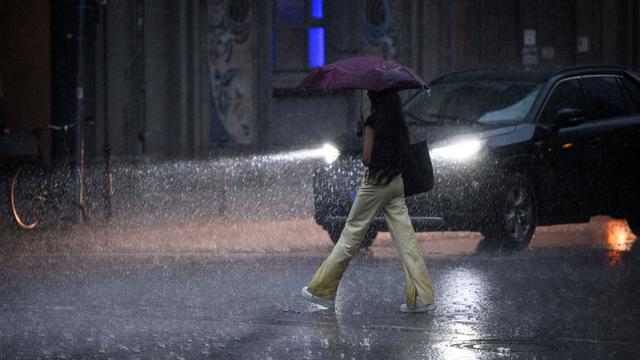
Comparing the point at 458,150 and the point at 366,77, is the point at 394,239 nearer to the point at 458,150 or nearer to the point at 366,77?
the point at 366,77

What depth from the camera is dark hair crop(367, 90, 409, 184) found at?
1033 centimetres

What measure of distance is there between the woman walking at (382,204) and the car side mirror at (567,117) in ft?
14.0

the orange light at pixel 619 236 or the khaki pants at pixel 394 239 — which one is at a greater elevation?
the khaki pants at pixel 394 239

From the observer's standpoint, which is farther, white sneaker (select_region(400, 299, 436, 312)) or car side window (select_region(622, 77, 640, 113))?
car side window (select_region(622, 77, 640, 113))

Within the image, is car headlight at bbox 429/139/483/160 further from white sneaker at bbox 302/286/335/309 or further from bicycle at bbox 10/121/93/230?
bicycle at bbox 10/121/93/230

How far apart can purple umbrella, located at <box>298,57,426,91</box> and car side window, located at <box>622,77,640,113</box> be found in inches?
221

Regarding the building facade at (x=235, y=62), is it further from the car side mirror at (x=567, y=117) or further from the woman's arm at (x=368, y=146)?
the woman's arm at (x=368, y=146)

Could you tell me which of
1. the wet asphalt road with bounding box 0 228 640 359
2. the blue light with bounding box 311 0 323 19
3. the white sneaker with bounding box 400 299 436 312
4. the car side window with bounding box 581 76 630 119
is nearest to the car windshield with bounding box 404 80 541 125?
the car side window with bounding box 581 76 630 119

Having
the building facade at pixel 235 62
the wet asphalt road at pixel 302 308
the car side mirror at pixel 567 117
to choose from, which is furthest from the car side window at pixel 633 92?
the building facade at pixel 235 62

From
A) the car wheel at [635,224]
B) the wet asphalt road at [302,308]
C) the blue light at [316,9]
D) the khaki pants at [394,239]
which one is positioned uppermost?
the blue light at [316,9]

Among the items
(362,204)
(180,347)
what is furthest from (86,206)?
(180,347)

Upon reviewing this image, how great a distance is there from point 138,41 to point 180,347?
497 inches

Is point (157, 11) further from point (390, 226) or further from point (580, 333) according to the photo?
point (580, 333)

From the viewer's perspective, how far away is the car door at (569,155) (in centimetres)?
1441
